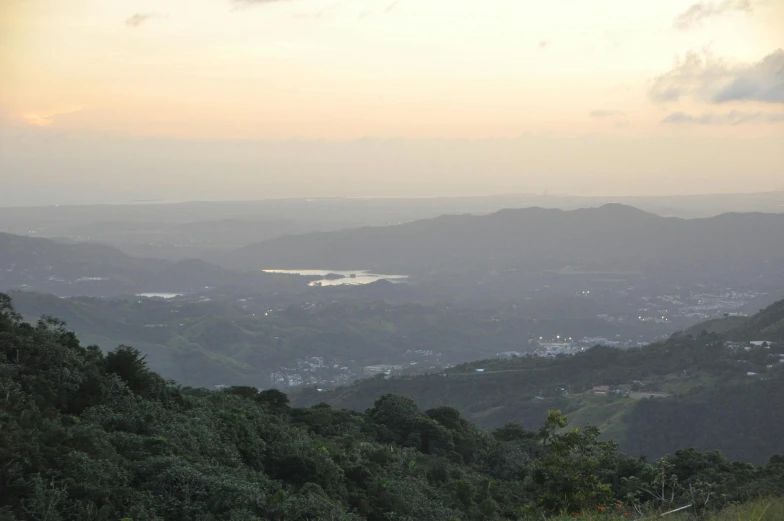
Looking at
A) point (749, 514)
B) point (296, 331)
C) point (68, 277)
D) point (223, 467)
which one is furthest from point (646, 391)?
point (68, 277)

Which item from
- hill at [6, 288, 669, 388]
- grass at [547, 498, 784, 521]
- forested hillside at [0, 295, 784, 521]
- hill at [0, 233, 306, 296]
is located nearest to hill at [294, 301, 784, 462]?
forested hillside at [0, 295, 784, 521]

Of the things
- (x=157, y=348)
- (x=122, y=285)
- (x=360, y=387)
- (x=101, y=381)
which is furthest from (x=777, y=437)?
(x=122, y=285)

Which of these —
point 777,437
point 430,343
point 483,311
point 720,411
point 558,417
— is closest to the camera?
point 558,417

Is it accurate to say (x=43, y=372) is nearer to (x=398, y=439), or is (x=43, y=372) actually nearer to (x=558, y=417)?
(x=558, y=417)

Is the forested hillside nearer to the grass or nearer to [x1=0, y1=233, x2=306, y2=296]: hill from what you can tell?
the grass

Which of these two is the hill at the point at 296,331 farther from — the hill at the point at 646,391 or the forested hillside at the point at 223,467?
the forested hillside at the point at 223,467

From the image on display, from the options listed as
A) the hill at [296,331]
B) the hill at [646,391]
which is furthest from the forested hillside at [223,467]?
the hill at [296,331]
